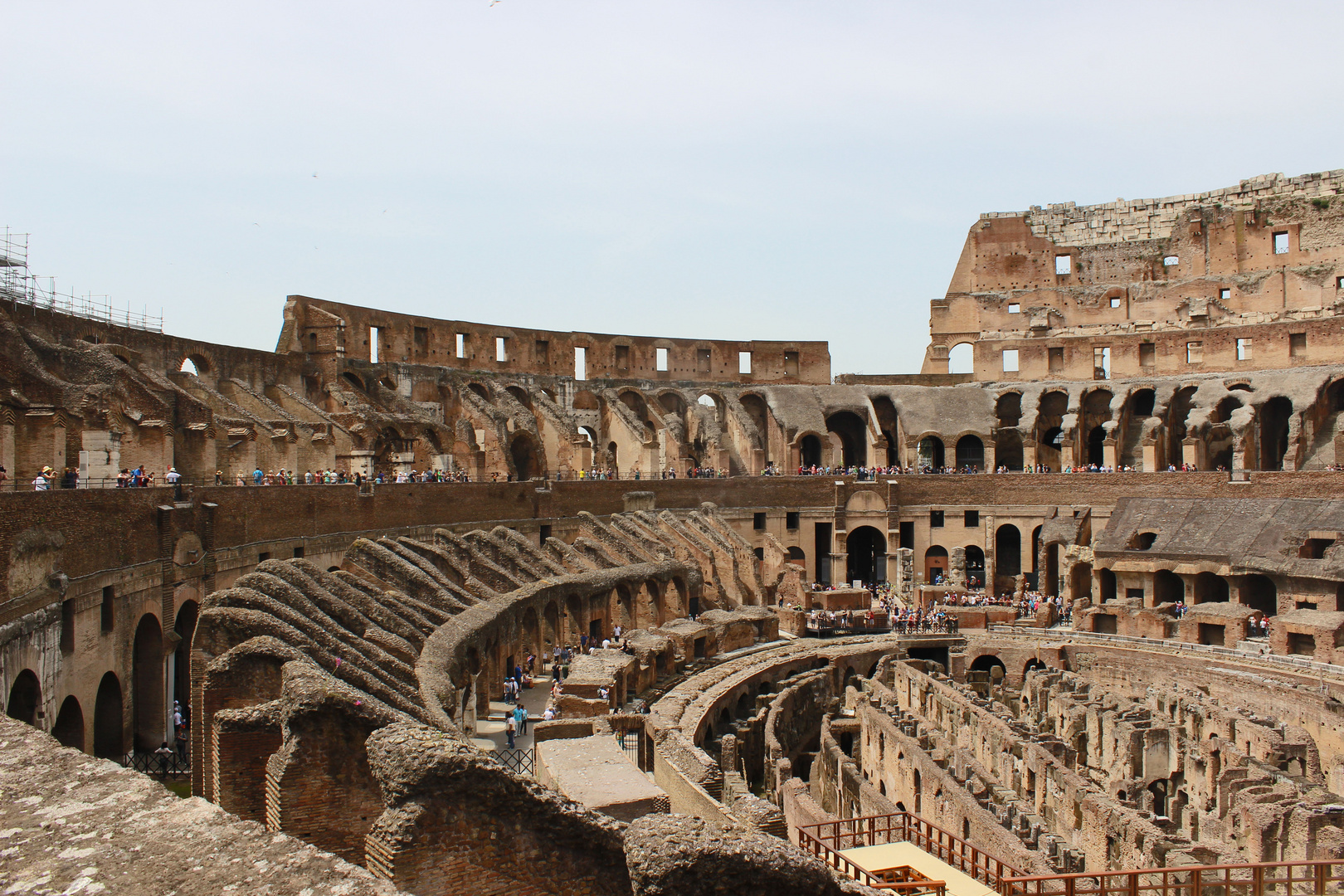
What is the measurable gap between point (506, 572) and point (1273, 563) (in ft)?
77.0

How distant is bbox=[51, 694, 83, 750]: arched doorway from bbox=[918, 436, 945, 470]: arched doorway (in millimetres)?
36839

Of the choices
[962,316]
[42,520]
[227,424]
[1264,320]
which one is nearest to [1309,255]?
[1264,320]

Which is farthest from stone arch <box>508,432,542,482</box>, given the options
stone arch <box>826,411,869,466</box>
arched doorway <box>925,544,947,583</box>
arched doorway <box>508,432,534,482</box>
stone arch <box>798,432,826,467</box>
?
arched doorway <box>925,544,947,583</box>

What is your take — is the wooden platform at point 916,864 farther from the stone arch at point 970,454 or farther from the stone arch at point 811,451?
the stone arch at point 970,454

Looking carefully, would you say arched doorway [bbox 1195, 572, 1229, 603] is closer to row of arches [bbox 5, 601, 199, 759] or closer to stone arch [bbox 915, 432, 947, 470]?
stone arch [bbox 915, 432, 947, 470]

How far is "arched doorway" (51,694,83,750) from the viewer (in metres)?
15.2

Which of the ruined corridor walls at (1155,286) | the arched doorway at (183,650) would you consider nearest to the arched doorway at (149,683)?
the arched doorway at (183,650)

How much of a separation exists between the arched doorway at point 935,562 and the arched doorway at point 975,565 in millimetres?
1086

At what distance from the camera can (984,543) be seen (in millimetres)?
42312

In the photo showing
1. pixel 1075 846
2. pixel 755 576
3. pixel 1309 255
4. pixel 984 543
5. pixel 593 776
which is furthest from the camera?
pixel 1309 255

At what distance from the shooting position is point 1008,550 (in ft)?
146

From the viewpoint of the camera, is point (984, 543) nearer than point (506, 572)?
No

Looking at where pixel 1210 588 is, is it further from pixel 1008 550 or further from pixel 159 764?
pixel 159 764

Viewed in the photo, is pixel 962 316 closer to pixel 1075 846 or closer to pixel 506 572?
pixel 506 572
